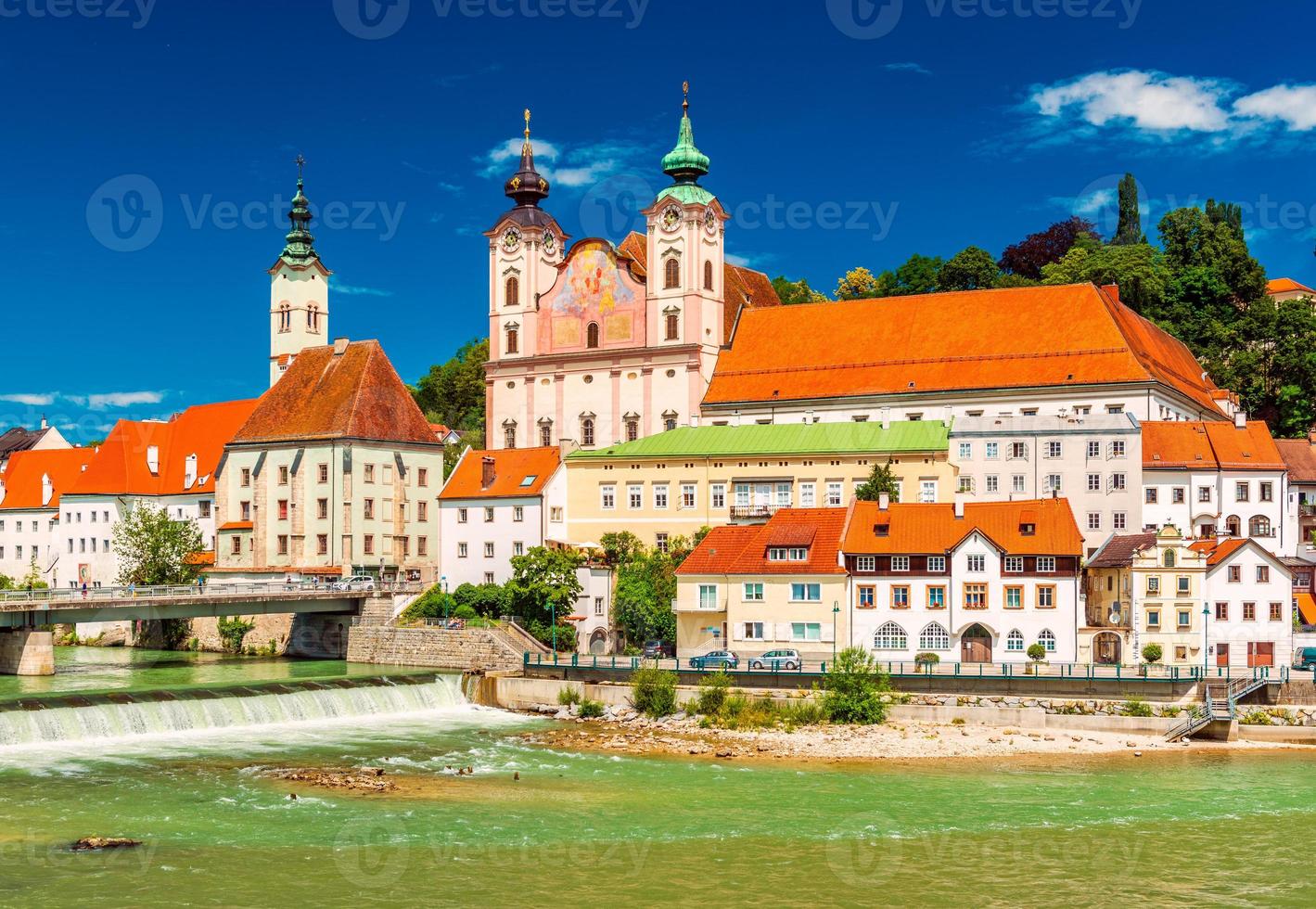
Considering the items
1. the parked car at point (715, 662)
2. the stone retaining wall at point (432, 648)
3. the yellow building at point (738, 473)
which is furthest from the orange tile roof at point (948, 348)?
the parked car at point (715, 662)

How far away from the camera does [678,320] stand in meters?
80.6

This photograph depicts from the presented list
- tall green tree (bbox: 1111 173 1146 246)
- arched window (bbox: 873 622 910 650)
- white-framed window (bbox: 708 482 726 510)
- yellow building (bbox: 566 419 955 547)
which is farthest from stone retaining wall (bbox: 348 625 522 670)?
tall green tree (bbox: 1111 173 1146 246)

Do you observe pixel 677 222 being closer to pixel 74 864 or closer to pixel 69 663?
pixel 69 663

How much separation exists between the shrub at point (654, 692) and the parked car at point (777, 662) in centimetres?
298

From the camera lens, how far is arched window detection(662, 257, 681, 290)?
81.0 metres

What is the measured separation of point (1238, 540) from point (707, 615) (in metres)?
19.0

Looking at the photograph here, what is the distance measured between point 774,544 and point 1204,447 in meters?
22.7

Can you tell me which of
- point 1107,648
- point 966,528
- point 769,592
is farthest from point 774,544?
point 1107,648

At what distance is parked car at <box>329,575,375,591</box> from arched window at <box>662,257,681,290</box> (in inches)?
865

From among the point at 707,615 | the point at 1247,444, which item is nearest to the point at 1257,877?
the point at 707,615

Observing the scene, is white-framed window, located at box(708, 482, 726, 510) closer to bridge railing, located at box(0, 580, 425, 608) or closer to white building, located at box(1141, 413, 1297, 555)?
bridge railing, located at box(0, 580, 425, 608)

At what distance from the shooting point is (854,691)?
4922 centimetres

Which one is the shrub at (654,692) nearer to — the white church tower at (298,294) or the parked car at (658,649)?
the parked car at (658,649)

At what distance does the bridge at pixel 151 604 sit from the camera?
189 feet
